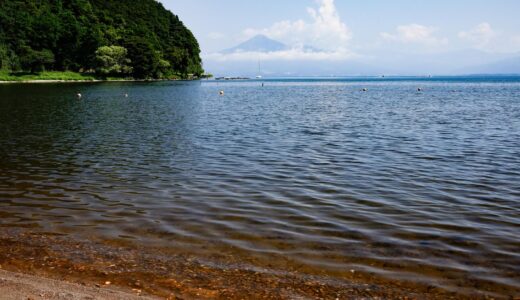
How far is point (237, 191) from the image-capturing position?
17.6 metres

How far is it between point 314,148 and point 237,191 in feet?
38.5

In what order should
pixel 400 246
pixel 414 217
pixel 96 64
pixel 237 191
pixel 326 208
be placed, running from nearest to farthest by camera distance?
pixel 400 246, pixel 414 217, pixel 326 208, pixel 237 191, pixel 96 64

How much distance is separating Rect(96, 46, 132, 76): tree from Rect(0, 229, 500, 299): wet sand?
6765 inches

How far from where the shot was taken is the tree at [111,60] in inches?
6727

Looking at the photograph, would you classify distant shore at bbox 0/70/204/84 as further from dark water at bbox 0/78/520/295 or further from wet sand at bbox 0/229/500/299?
wet sand at bbox 0/229/500/299

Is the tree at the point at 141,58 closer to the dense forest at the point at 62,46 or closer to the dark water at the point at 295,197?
the dense forest at the point at 62,46

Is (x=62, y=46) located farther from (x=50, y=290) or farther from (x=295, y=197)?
(x=50, y=290)

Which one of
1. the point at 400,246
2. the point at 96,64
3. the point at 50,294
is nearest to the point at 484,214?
the point at 400,246

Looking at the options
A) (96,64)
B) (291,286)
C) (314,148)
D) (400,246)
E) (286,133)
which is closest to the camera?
(291,286)

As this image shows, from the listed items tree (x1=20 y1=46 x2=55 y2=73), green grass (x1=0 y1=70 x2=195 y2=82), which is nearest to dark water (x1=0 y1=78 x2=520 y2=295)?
green grass (x1=0 y1=70 x2=195 y2=82)

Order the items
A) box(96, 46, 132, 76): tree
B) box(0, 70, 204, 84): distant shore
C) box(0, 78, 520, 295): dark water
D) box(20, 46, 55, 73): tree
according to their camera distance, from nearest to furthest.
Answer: box(0, 78, 520, 295): dark water, box(0, 70, 204, 84): distant shore, box(20, 46, 55, 73): tree, box(96, 46, 132, 76): tree

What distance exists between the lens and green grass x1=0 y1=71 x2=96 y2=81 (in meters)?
138

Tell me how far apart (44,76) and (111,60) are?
27679mm

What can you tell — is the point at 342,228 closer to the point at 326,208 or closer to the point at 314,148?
the point at 326,208
